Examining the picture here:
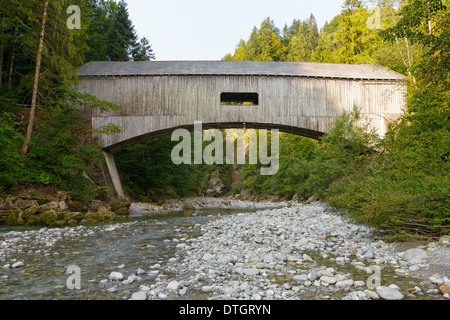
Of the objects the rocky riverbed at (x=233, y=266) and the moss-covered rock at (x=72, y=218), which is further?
the moss-covered rock at (x=72, y=218)

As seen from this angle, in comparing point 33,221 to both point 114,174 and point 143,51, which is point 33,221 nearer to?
point 114,174

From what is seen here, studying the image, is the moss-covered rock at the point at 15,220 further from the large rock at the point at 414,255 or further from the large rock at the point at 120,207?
the large rock at the point at 414,255

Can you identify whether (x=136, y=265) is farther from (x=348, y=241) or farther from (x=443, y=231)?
(x=443, y=231)

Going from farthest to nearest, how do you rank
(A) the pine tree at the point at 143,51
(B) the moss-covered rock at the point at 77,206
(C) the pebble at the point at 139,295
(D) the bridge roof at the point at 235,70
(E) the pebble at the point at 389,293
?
(A) the pine tree at the point at 143,51 < (D) the bridge roof at the point at 235,70 < (B) the moss-covered rock at the point at 77,206 < (C) the pebble at the point at 139,295 < (E) the pebble at the point at 389,293

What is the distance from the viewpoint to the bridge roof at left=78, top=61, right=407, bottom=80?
13562 millimetres

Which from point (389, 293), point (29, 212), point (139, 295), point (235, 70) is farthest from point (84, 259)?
point (235, 70)

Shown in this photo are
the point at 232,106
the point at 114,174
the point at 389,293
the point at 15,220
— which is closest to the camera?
the point at 389,293

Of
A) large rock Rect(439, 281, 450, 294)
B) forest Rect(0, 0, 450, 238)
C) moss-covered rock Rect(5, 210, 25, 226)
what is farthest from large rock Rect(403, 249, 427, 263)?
moss-covered rock Rect(5, 210, 25, 226)

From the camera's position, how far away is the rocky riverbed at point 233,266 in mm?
2775

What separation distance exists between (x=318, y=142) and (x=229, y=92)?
17.1ft
